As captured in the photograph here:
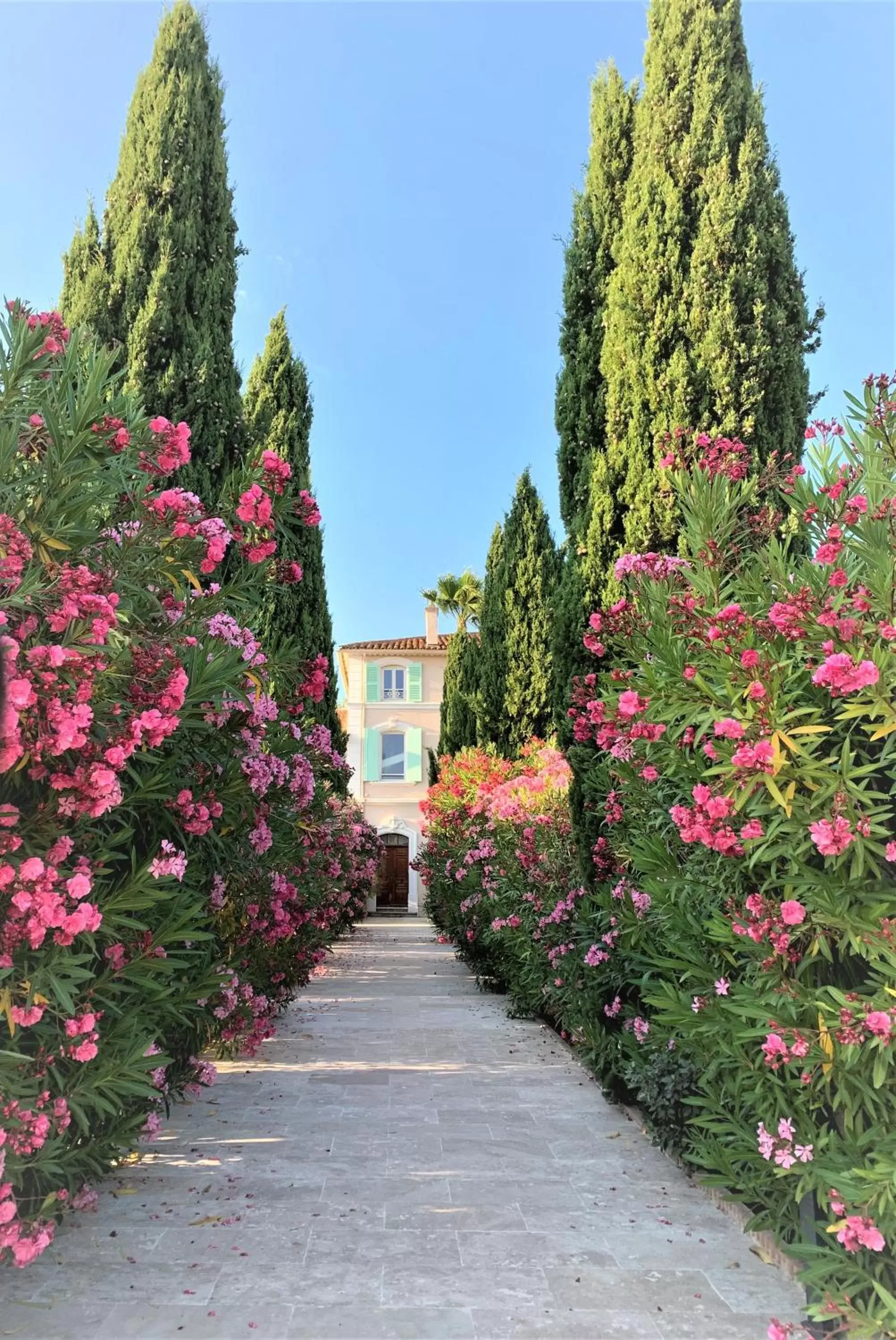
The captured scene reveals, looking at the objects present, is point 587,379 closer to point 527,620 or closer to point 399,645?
point 527,620

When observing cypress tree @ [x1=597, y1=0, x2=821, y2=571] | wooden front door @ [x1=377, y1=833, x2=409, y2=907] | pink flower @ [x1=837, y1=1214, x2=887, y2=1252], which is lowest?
wooden front door @ [x1=377, y1=833, x2=409, y2=907]

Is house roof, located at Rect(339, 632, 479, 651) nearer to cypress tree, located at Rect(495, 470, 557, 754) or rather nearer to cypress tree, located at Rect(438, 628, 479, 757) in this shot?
cypress tree, located at Rect(438, 628, 479, 757)

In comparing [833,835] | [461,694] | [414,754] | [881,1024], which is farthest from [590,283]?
[414,754]

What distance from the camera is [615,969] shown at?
577cm

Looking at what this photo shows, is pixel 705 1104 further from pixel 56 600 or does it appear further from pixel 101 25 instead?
pixel 101 25

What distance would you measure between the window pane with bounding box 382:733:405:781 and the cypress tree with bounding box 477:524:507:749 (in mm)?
12839

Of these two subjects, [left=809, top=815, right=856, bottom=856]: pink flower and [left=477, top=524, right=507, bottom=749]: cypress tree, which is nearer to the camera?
[left=809, top=815, right=856, bottom=856]: pink flower

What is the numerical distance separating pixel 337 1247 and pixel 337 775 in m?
4.80

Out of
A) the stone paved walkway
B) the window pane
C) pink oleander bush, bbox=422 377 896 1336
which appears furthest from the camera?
the window pane

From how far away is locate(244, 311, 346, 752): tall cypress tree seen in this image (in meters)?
12.1

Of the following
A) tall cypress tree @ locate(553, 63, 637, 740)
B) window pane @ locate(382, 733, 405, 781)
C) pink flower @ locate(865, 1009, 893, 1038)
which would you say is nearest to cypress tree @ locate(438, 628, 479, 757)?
window pane @ locate(382, 733, 405, 781)

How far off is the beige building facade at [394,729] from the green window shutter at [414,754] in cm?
2

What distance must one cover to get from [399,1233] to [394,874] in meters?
28.4

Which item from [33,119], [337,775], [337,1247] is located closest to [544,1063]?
[337,775]
